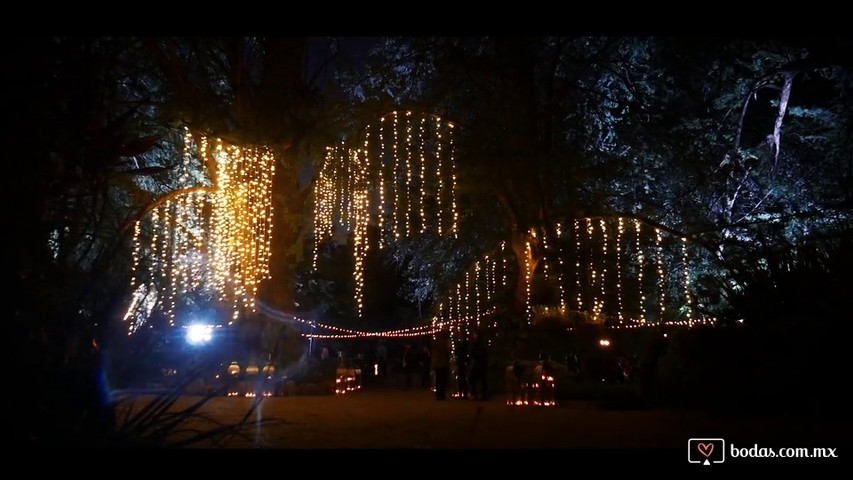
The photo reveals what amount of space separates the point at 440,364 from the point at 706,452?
930 cm

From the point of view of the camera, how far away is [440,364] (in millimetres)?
15461

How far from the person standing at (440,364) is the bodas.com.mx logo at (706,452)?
344 inches

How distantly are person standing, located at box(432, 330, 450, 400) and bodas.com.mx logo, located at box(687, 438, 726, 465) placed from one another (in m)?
8.75

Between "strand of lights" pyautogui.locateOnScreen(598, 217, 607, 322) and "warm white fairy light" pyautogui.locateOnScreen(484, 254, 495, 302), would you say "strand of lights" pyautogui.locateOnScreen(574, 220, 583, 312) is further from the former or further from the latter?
"warm white fairy light" pyautogui.locateOnScreen(484, 254, 495, 302)

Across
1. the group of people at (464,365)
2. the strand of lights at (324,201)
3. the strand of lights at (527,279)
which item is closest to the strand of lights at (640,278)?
the strand of lights at (527,279)

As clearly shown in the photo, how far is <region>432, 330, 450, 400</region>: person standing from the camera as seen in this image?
1522cm

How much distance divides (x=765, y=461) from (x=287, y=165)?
457 inches

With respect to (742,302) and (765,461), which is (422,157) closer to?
(742,302)

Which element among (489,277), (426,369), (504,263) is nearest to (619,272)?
(504,263)

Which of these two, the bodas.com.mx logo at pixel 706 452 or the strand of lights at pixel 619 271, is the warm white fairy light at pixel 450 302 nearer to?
the strand of lights at pixel 619 271

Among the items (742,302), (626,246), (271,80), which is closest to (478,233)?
(626,246)

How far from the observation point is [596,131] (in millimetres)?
22938

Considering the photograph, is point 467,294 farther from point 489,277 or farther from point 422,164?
point 422,164

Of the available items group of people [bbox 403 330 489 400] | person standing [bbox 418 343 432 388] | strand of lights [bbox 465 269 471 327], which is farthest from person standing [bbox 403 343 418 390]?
group of people [bbox 403 330 489 400]
